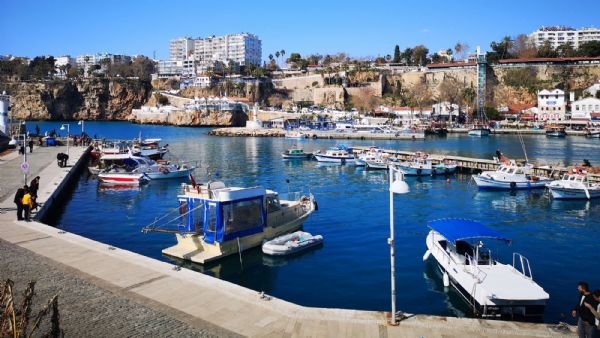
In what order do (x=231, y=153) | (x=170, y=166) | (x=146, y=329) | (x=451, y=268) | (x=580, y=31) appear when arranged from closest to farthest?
(x=146, y=329)
(x=451, y=268)
(x=170, y=166)
(x=231, y=153)
(x=580, y=31)

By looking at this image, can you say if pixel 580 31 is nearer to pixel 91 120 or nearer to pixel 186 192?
pixel 91 120

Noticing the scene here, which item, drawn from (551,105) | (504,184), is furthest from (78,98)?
(504,184)

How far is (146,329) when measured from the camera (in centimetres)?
1002

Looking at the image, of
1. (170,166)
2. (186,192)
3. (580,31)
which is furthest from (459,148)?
(580,31)

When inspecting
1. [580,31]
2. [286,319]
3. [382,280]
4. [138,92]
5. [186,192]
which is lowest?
[382,280]

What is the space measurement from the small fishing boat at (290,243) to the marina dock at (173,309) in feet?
18.1

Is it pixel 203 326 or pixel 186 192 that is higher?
pixel 186 192

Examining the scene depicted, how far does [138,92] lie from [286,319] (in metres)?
167

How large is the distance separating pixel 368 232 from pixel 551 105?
103m

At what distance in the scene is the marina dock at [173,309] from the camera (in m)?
10.0

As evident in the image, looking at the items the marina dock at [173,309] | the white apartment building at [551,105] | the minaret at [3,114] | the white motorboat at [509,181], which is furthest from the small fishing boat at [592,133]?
the marina dock at [173,309]

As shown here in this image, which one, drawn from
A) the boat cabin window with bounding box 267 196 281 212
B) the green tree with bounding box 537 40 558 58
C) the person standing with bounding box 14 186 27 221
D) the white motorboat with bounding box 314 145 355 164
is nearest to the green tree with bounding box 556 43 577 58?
the green tree with bounding box 537 40 558 58

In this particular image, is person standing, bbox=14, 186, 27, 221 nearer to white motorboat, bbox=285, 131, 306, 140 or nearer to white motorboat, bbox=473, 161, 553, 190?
white motorboat, bbox=473, 161, 553, 190

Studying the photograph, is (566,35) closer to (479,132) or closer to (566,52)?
(566,52)
